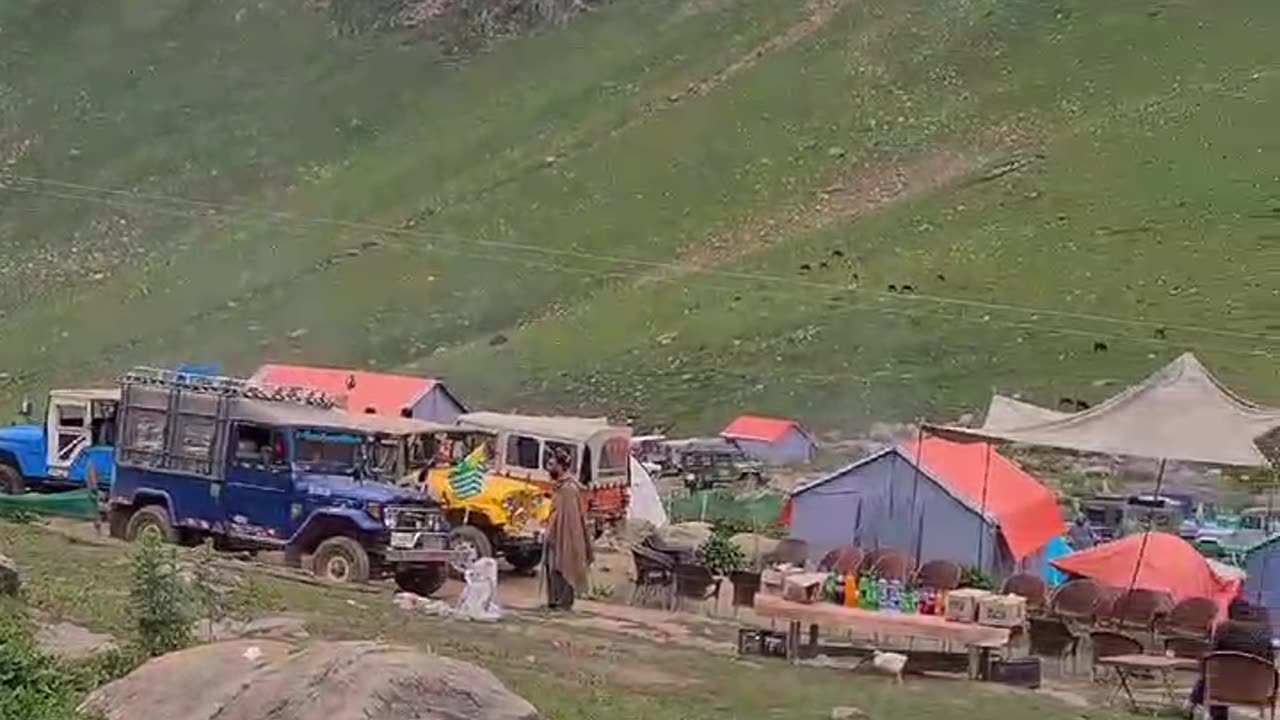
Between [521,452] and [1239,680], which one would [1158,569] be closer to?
[1239,680]

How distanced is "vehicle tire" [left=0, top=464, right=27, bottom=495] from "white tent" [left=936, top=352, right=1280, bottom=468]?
1521 cm

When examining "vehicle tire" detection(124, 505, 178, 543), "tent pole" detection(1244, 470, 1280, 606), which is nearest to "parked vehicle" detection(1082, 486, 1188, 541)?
"tent pole" detection(1244, 470, 1280, 606)

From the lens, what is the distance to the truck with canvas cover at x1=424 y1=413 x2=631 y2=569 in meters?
26.7

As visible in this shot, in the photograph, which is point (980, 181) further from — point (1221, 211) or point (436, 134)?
point (436, 134)

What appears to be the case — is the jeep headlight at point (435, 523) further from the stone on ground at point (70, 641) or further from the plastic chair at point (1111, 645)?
the plastic chair at point (1111, 645)

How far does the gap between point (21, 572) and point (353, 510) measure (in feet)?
17.0

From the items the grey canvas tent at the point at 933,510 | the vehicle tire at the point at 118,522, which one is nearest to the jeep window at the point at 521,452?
the grey canvas tent at the point at 933,510

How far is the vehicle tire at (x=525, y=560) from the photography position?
88.4ft

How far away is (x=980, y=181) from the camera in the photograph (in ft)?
196

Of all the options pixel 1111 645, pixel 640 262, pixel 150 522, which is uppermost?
pixel 640 262

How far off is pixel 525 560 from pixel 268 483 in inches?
146

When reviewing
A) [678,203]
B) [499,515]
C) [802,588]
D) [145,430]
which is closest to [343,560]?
[499,515]

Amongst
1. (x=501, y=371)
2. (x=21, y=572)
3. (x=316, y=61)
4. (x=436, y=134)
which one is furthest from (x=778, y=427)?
(x=316, y=61)

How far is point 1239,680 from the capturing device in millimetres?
17859
